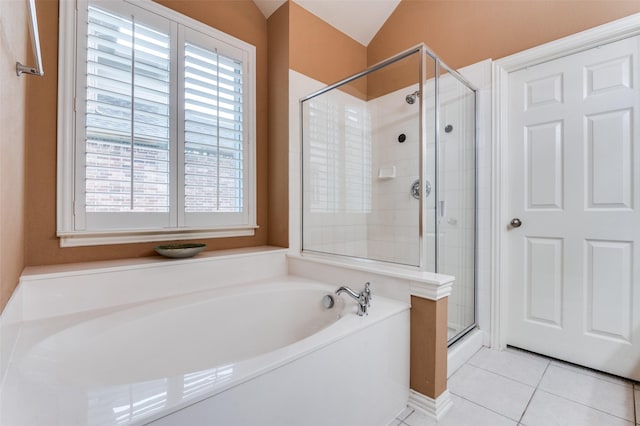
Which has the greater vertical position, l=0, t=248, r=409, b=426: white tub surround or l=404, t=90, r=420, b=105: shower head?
l=404, t=90, r=420, b=105: shower head

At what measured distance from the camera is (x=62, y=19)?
158 centimetres

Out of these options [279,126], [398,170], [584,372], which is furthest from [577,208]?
[279,126]

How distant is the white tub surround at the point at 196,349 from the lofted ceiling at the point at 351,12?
6.67 feet

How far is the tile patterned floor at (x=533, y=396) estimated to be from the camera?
4.47 ft

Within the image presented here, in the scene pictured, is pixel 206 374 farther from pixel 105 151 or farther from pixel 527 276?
pixel 527 276

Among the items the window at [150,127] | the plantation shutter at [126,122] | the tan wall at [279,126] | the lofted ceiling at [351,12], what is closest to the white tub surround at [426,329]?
the tan wall at [279,126]

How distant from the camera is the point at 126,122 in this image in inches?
69.2

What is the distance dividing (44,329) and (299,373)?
3.66 feet

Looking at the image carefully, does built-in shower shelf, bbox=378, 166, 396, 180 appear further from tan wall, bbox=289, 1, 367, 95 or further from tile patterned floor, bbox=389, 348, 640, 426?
tile patterned floor, bbox=389, 348, 640, 426

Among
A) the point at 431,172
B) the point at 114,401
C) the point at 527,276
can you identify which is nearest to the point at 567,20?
the point at 431,172

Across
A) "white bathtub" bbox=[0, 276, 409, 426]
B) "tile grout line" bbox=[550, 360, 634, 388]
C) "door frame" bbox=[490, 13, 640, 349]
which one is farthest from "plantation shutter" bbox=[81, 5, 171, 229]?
"tile grout line" bbox=[550, 360, 634, 388]

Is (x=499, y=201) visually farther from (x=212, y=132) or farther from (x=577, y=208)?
(x=212, y=132)

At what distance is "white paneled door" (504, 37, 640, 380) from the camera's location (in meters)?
1.68

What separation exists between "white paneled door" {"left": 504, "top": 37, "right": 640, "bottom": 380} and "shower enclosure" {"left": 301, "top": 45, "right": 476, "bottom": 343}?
12.4 inches
